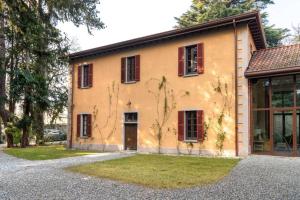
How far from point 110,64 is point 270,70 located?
9.57 m

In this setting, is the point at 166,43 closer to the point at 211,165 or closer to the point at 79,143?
the point at 211,165

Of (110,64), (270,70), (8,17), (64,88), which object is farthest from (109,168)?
(64,88)

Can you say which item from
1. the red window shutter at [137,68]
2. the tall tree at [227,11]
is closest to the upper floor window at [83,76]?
the red window shutter at [137,68]

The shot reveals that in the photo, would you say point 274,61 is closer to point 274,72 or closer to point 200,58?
point 274,72

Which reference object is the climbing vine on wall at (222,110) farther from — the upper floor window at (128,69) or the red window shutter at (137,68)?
the upper floor window at (128,69)

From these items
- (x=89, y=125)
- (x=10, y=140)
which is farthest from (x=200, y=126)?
(x=10, y=140)

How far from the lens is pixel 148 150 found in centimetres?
1677

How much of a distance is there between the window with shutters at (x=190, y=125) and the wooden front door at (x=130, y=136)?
3.41 meters

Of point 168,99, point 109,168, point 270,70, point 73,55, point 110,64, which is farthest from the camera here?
point 73,55

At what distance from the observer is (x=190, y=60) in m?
15.9

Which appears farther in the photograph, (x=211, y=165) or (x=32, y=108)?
(x=32, y=108)

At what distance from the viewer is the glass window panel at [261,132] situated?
14258 millimetres

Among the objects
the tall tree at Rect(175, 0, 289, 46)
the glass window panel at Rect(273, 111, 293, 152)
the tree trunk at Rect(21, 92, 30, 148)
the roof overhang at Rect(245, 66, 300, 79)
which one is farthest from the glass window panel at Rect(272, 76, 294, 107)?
the tall tree at Rect(175, 0, 289, 46)

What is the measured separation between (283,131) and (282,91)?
10.5ft
